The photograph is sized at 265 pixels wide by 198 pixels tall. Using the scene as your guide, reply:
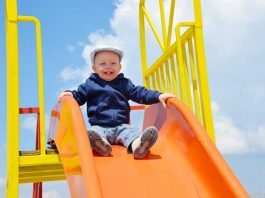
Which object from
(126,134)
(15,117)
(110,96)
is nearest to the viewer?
(126,134)

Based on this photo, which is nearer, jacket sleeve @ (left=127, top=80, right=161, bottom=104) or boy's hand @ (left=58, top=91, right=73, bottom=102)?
boy's hand @ (left=58, top=91, right=73, bottom=102)

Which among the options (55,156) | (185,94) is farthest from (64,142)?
(185,94)

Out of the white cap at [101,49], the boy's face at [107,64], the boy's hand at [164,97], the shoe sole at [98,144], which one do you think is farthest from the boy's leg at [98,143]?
the white cap at [101,49]

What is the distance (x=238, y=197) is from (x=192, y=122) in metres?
0.82

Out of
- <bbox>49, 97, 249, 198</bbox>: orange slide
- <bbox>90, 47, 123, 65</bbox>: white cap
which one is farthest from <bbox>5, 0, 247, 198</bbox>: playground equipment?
<bbox>90, 47, 123, 65</bbox>: white cap

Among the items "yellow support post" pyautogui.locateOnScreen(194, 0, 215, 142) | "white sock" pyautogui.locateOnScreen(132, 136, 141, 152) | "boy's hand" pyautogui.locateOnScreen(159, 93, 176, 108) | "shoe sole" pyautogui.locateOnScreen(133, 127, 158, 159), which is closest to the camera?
"shoe sole" pyautogui.locateOnScreen(133, 127, 158, 159)

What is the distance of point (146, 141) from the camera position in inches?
128

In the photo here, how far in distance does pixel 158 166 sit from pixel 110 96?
92 cm

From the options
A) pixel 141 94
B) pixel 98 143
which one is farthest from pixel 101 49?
pixel 98 143

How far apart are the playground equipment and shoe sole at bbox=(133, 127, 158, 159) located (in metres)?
0.06

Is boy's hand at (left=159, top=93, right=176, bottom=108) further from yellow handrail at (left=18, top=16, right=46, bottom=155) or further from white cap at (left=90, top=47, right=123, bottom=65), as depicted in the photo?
yellow handrail at (left=18, top=16, right=46, bottom=155)

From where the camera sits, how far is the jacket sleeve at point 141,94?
379cm

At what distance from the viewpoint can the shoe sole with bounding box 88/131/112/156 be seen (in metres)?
3.24

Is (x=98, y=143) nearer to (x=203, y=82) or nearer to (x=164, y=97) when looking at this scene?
(x=164, y=97)
